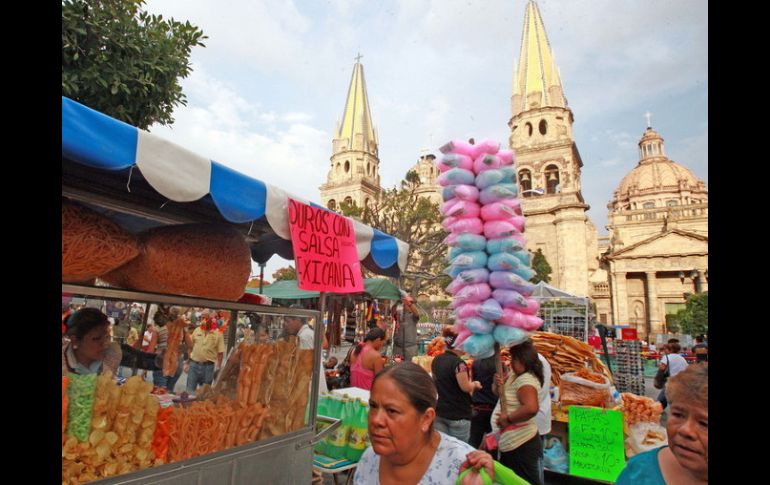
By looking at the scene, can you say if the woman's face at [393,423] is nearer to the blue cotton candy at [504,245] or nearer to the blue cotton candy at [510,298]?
the blue cotton candy at [510,298]

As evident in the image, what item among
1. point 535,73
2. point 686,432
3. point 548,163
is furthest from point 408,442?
point 535,73

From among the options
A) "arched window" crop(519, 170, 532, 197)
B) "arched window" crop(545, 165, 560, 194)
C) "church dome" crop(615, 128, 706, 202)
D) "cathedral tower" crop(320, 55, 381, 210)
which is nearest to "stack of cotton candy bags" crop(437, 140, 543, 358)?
"arched window" crop(545, 165, 560, 194)

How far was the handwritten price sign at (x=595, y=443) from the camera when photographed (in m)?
5.14

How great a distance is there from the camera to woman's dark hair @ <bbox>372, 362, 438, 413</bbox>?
1861 millimetres

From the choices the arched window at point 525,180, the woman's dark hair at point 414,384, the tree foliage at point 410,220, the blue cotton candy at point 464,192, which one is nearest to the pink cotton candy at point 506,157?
the blue cotton candy at point 464,192

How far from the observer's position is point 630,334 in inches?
595

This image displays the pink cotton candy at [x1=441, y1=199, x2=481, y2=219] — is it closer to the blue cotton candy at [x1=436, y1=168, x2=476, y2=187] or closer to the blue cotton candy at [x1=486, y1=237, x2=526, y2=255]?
the blue cotton candy at [x1=436, y1=168, x2=476, y2=187]

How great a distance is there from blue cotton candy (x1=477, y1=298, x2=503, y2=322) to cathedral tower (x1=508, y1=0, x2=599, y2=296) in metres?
40.0

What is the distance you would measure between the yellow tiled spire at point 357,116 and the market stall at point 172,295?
197ft

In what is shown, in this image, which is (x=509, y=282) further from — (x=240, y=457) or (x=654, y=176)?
(x=654, y=176)

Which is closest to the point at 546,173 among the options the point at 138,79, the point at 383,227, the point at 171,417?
the point at 383,227
